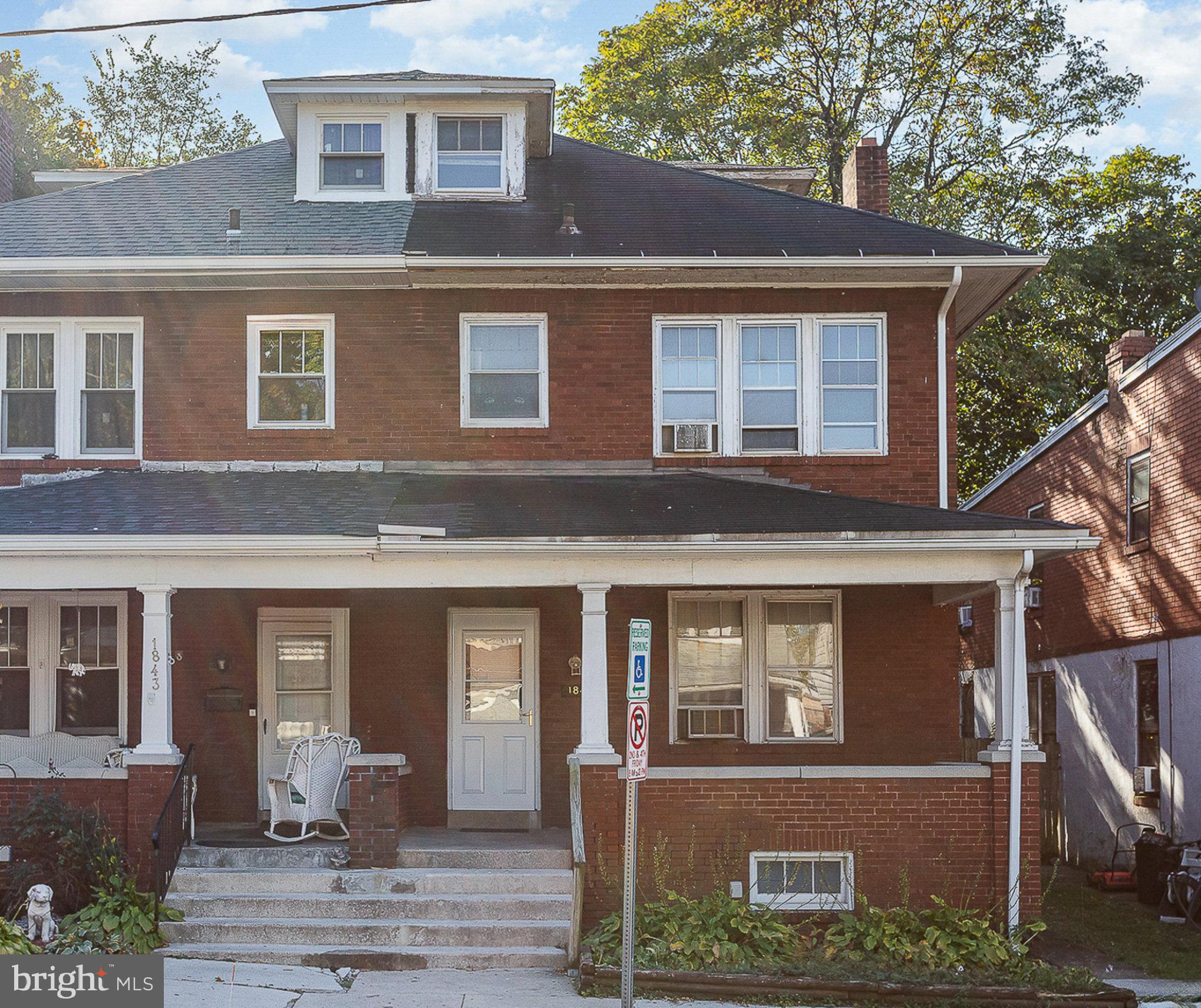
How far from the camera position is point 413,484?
13.7 meters

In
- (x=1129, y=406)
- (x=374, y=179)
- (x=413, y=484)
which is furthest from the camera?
(x=1129, y=406)

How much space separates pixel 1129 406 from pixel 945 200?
40.8 feet

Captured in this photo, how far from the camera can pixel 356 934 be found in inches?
435

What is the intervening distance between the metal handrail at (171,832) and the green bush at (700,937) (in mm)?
3444

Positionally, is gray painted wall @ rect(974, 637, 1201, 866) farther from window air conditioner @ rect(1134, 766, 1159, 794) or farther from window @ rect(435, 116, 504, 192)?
window @ rect(435, 116, 504, 192)

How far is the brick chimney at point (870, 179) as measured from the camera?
56.3 feet

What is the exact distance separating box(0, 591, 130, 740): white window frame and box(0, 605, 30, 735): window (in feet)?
0.20

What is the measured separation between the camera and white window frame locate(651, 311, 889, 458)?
14.4m

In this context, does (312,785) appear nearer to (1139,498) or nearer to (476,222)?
(476,222)

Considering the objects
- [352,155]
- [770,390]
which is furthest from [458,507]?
[352,155]

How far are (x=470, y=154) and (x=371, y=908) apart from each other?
861 centimetres

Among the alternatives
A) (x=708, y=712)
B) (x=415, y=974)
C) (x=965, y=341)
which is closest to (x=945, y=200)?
(x=965, y=341)

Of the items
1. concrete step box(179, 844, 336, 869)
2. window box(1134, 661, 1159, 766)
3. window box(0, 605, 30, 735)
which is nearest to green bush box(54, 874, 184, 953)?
concrete step box(179, 844, 336, 869)

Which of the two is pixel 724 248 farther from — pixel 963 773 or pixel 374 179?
pixel 963 773
